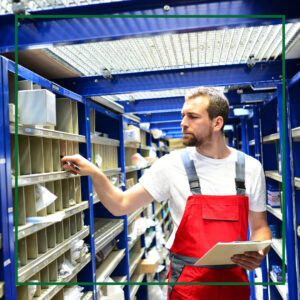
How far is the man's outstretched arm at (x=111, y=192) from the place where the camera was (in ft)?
5.10

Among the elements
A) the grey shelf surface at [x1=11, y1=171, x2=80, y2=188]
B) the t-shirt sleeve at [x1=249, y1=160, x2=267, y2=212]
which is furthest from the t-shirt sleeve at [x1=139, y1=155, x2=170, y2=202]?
the grey shelf surface at [x1=11, y1=171, x2=80, y2=188]

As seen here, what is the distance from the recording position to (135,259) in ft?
16.8

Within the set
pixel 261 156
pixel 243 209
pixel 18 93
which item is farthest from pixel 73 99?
pixel 261 156

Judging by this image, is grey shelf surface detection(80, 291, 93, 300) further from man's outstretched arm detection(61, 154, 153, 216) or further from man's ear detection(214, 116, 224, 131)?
man's ear detection(214, 116, 224, 131)

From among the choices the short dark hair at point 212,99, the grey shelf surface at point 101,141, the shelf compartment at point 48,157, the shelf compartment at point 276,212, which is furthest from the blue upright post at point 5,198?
the shelf compartment at point 276,212

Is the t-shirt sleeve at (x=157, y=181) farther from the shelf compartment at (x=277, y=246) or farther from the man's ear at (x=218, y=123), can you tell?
the shelf compartment at (x=277, y=246)

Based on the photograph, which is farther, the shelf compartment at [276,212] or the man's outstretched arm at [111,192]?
the shelf compartment at [276,212]

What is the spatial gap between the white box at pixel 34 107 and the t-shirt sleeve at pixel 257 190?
110 cm

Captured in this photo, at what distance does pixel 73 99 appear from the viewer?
107 inches

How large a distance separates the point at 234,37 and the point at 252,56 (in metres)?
0.37

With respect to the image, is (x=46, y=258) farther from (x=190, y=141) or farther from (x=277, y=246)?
(x=277, y=246)

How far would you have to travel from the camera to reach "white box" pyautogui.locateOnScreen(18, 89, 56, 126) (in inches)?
68.7

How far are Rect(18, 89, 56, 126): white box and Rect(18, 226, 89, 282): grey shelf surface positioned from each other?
0.78 metres

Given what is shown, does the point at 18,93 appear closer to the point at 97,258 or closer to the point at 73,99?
the point at 73,99
